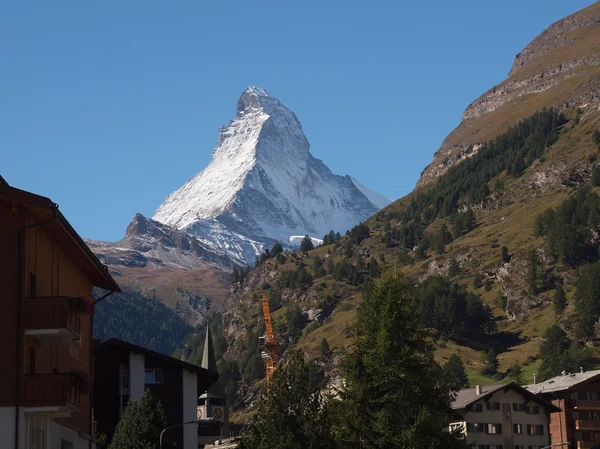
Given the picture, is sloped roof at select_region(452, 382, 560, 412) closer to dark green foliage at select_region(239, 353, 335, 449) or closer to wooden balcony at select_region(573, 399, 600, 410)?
wooden balcony at select_region(573, 399, 600, 410)

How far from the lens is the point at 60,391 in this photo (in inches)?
1457

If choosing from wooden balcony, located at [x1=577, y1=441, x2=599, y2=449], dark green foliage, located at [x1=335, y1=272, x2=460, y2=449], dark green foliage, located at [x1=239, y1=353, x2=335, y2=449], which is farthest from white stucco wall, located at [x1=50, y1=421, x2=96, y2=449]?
wooden balcony, located at [x1=577, y1=441, x2=599, y2=449]

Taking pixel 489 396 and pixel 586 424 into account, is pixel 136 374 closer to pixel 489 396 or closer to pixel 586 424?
pixel 489 396

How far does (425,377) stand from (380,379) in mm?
2322

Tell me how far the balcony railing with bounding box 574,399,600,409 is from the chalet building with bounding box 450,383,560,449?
625 inches

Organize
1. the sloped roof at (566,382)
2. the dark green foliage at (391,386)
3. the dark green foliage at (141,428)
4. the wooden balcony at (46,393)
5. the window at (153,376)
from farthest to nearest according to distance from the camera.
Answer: the sloped roof at (566,382) → the window at (153,376) → the dark green foliage at (141,428) → the dark green foliage at (391,386) → the wooden balcony at (46,393)

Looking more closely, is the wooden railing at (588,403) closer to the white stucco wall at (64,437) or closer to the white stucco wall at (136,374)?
the white stucco wall at (136,374)

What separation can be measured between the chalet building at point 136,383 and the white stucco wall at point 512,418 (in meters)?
50.3

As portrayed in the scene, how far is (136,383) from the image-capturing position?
91.0 meters

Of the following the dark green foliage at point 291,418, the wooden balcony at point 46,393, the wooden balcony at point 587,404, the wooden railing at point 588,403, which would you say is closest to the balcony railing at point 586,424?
the wooden balcony at point 587,404

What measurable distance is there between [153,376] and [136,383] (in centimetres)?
144

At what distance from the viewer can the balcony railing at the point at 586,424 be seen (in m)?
156

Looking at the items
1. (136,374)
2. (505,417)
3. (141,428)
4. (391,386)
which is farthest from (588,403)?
(141,428)

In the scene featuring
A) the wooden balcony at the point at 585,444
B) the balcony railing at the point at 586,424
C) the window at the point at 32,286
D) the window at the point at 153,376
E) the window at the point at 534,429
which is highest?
the window at the point at 153,376
